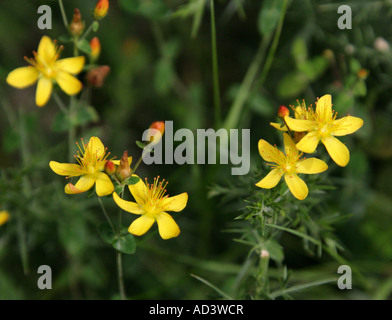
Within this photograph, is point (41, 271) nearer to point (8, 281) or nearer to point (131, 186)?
point (8, 281)

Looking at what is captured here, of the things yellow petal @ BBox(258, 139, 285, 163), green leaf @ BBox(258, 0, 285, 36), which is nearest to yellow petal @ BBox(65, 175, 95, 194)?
yellow petal @ BBox(258, 139, 285, 163)

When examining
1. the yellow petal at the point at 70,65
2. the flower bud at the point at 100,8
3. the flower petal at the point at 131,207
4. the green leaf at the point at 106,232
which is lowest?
the green leaf at the point at 106,232

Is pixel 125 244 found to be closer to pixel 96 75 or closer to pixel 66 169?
pixel 66 169

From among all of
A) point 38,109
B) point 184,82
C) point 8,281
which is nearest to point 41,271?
point 8,281

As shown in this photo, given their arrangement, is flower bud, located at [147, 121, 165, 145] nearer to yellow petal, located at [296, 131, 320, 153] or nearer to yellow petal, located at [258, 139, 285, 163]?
yellow petal, located at [258, 139, 285, 163]

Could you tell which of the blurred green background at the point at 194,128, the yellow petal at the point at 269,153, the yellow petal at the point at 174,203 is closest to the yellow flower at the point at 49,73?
the blurred green background at the point at 194,128

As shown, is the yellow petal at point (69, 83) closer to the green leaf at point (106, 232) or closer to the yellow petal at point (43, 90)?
the yellow petal at point (43, 90)
